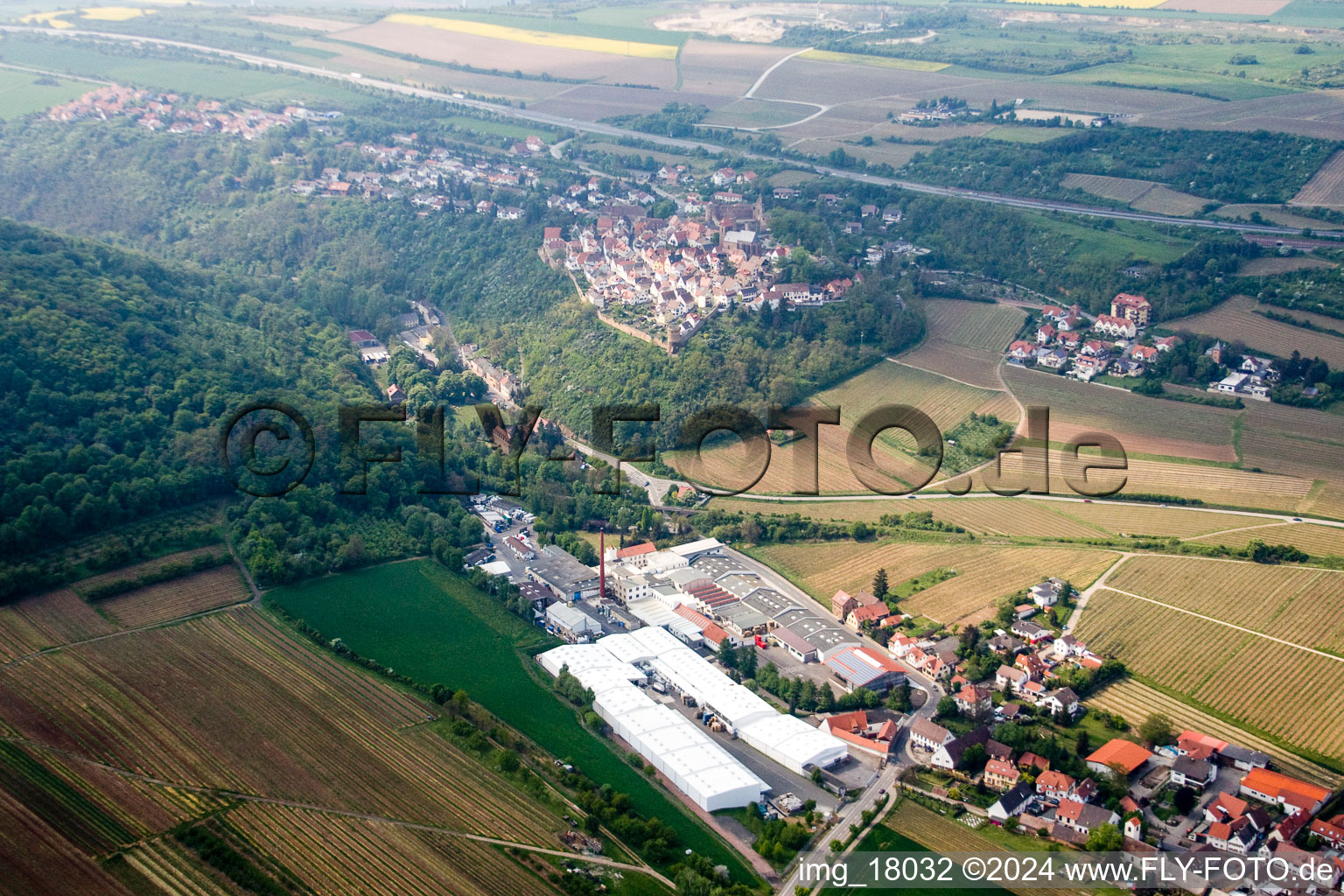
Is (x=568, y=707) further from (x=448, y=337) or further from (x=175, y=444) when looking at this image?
(x=448, y=337)

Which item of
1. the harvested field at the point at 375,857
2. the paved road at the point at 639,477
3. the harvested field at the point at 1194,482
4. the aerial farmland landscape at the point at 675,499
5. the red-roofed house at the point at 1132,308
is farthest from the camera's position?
the red-roofed house at the point at 1132,308

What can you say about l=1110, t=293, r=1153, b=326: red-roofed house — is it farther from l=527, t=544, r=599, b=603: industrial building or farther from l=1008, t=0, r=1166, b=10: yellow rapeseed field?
l=1008, t=0, r=1166, b=10: yellow rapeseed field

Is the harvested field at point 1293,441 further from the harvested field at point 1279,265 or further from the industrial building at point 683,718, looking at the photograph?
the industrial building at point 683,718

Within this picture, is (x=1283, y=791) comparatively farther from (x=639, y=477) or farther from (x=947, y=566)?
(x=639, y=477)

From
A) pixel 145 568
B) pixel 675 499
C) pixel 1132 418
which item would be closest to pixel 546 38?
pixel 675 499

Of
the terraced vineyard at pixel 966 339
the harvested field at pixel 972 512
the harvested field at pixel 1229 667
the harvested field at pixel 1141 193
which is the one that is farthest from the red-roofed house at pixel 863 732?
the harvested field at pixel 1141 193

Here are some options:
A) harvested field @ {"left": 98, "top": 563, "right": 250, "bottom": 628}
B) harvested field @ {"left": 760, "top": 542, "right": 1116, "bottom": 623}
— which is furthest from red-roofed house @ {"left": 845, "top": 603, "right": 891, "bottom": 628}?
harvested field @ {"left": 98, "top": 563, "right": 250, "bottom": 628}
